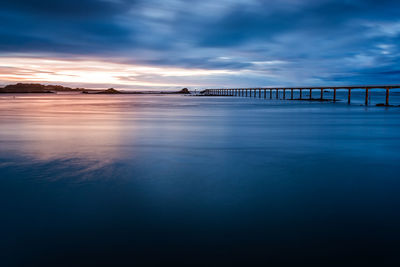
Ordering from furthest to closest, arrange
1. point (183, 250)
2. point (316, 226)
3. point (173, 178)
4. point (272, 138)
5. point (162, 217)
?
point (272, 138) < point (173, 178) < point (162, 217) < point (316, 226) < point (183, 250)

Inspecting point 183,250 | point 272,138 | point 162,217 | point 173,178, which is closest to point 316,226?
point 183,250

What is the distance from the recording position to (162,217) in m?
3.21

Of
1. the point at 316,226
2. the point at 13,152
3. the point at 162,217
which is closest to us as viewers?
the point at 316,226

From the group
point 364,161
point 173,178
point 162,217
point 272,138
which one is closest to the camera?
point 162,217

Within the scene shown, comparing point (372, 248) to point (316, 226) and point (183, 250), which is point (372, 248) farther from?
point (183, 250)

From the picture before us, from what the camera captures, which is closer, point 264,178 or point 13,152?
point 264,178

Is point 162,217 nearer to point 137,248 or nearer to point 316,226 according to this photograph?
point 137,248

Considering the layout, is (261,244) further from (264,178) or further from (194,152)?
(194,152)

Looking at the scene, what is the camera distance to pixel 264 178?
15.5ft

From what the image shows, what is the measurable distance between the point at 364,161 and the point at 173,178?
12.6ft

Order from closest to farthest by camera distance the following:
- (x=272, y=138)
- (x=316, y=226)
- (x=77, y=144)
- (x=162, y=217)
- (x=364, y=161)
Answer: (x=316, y=226), (x=162, y=217), (x=364, y=161), (x=77, y=144), (x=272, y=138)

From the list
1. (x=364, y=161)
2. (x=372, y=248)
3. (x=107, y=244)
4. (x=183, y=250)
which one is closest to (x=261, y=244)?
(x=183, y=250)

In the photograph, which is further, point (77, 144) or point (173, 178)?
point (77, 144)

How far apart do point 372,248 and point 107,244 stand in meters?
2.31
